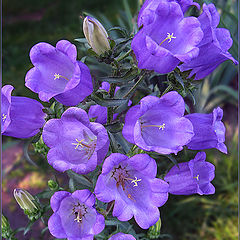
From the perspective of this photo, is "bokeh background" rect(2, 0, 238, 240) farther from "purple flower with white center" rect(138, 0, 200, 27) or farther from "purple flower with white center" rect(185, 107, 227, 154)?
"purple flower with white center" rect(138, 0, 200, 27)

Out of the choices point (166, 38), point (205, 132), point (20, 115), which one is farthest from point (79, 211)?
point (166, 38)

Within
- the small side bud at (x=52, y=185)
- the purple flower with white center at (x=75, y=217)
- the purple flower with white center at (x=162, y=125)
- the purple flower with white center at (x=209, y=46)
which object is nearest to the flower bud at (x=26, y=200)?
the small side bud at (x=52, y=185)

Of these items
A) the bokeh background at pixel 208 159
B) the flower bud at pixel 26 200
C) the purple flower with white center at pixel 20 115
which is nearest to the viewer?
the purple flower with white center at pixel 20 115

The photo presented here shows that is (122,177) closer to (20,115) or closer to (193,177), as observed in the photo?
(193,177)

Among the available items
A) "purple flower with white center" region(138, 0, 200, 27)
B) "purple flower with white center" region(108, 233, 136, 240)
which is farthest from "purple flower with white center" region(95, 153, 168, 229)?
"purple flower with white center" region(138, 0, 200, 27)

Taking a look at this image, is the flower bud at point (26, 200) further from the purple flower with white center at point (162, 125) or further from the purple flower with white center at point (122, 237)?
the purple flower with white center at point (162, 125)

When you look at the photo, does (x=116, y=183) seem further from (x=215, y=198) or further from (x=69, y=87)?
(x=215, y=198)
